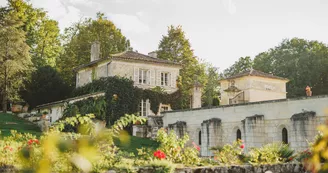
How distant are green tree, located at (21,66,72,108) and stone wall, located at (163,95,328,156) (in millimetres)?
18832

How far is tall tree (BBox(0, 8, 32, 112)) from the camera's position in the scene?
121ft

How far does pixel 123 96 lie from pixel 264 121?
14238 mm

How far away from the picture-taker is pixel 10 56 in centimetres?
3738

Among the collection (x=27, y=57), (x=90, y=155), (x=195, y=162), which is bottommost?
(x=195, y=162)

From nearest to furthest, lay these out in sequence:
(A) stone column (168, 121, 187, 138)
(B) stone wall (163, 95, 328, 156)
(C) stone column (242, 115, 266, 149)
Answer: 1. (B) stone wall (163, 95, 328, 156)
2. (C) stone column (242, 115, 266, 149)
3. (A) stone column (168, 121, 187, 138)

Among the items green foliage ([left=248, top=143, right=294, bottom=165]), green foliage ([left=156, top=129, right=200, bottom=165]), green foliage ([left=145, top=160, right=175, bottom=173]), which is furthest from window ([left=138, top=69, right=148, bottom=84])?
green foliage ([left=145, top=160, right=175, bottom=173])

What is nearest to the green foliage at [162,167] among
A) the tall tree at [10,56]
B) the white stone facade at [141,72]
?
the white stone facade at [141,72]

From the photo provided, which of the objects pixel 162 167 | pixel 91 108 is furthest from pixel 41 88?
pixel 162 167

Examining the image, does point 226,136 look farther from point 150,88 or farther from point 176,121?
point 150,88

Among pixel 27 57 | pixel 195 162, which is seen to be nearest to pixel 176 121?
pixel 27 57

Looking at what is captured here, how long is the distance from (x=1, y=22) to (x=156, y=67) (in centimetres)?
1658

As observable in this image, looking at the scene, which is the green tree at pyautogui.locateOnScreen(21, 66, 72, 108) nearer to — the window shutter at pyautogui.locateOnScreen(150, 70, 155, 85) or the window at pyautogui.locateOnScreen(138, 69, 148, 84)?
the window at pyautogui.locateOnScreen(138, 69, 148, 84)

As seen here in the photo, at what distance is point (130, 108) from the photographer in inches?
1348

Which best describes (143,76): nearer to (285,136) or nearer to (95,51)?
(95,51)
